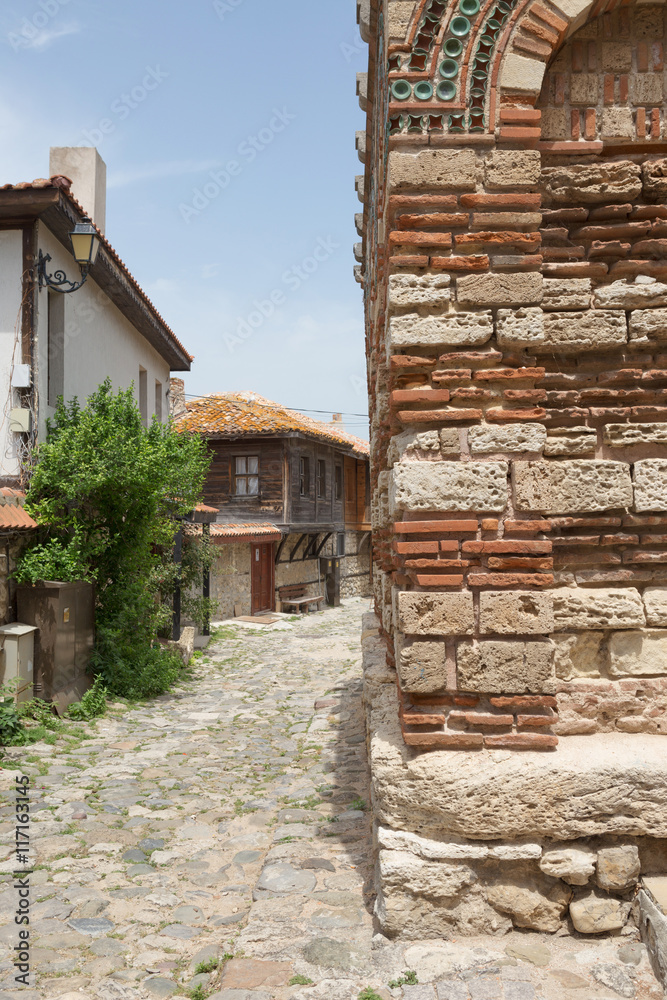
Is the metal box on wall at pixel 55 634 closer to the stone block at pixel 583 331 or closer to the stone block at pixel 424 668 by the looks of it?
the stone block at pixel 424 668

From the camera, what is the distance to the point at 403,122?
3.07 meters

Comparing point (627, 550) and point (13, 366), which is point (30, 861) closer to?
point (627, 550)

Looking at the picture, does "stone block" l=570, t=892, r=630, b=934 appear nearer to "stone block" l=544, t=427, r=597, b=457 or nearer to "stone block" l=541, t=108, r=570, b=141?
"stone block" l=544, t=427, r=597, b=457

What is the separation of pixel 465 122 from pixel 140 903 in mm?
4029

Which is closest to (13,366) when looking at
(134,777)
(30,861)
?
(134,777)

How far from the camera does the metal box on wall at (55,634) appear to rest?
7137mm

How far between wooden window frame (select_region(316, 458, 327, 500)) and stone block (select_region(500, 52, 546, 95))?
17.4 meters

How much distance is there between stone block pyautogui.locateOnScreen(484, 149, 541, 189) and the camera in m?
3.04

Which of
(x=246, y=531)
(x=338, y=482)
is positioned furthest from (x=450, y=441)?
(x=338, y=482)

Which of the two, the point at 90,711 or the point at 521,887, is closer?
the point at 521,887

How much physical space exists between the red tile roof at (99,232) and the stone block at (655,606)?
679 centimetres

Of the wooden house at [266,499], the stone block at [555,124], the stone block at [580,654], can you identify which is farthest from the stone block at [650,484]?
the wooden house at [266,499]

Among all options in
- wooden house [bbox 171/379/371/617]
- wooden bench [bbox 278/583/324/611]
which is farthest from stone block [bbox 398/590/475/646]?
wooden bench [bbox 278/583/324/611]

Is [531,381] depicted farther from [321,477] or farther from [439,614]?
[321,477]
